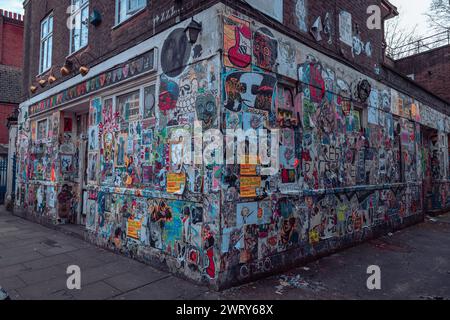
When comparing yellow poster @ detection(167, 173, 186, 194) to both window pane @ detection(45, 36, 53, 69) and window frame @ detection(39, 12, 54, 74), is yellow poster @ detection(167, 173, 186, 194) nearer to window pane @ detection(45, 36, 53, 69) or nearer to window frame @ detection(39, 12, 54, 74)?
window frame @ detection(39, 12, 54, 74)

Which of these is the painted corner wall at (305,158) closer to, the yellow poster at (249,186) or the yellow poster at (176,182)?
the yellow poster at (249,186)

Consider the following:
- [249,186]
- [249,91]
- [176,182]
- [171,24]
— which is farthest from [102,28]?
[249,186]

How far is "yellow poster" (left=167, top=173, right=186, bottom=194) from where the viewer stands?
4926mm

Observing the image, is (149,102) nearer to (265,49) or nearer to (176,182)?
(176,182)

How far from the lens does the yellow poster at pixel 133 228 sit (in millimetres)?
5825

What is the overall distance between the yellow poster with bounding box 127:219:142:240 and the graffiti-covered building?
1.4 inches

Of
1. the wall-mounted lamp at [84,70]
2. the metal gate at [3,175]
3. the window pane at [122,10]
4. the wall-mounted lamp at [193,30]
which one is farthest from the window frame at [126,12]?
the metal gate at [3,175]

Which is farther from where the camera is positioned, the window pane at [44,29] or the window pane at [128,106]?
the window pane at [44,29]

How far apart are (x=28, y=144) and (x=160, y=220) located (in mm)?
8521

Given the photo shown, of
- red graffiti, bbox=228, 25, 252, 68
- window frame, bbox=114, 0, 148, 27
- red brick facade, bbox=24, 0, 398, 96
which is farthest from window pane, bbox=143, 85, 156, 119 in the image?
red graffiti, bbox=228, 25, 252, 68

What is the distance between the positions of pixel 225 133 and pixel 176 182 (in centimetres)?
125

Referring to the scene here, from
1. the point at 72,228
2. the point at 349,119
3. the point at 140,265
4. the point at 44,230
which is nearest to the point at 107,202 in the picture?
the point at 140,265

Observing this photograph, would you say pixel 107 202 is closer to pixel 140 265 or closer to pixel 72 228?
pixel 140 265

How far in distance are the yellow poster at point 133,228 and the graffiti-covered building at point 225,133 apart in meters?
0.04
